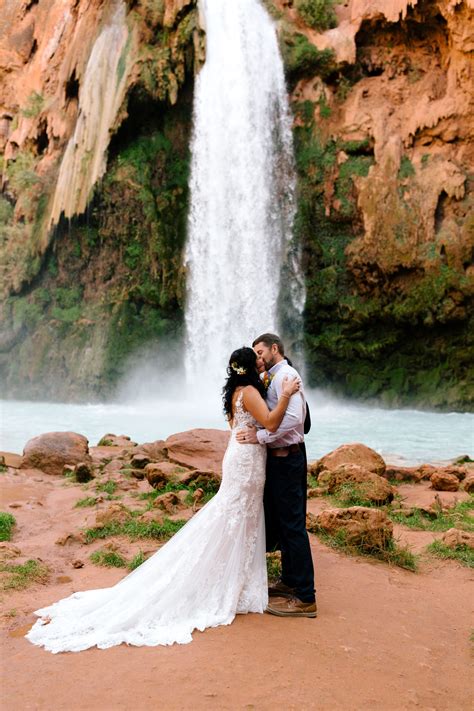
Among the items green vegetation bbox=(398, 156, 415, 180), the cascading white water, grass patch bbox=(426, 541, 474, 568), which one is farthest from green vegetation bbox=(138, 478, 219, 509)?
green vegetation bbox=(398, 156, 415, 180)

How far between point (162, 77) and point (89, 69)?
3260 mm

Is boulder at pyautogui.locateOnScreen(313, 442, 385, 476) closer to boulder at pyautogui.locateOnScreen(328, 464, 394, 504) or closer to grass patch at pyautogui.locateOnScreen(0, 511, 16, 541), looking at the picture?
boulder at pyautogui.locateOnScreen(328, 464, 394, 504)

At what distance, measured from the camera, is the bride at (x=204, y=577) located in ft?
12.4

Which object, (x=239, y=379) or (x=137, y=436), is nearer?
(x=239, y=379)

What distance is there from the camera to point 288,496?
4332mm

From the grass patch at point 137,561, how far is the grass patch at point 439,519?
2.84m

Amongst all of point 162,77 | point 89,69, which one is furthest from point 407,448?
point 89,69

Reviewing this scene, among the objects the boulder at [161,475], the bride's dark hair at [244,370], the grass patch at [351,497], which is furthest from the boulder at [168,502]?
the bride's dark hair at [244,370]

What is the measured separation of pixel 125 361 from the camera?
2173 centimetres

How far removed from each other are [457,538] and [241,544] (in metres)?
2.51

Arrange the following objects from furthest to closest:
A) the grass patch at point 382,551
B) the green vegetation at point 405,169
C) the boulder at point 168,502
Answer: the green vegetation at point 405,169
the boulder at point 168,502
the grass patch at point 382,551

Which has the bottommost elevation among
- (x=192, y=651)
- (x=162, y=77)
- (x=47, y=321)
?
(x=192, y=651)

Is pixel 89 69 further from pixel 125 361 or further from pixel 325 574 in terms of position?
pixel 325 574

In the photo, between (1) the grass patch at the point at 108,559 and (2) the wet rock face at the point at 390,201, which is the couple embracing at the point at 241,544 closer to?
(1) the grass patch at the point at 108,559
